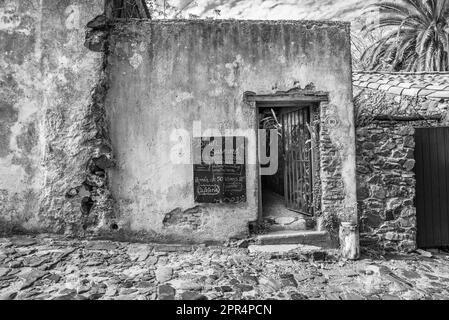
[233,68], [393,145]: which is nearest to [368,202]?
[393,145]

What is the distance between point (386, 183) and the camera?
16.9 ft

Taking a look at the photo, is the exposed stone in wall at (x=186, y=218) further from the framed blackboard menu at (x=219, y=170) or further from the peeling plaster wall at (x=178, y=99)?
the framed blackboard menu at (x=219, y=170)

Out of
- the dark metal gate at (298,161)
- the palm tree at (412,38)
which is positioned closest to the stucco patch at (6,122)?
the dark metal gate at (298,161)

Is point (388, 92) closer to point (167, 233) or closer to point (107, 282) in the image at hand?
point (167, 233)

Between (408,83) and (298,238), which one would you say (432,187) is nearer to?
(298,238)

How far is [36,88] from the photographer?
4797mm

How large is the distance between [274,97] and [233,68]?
773 millimetres

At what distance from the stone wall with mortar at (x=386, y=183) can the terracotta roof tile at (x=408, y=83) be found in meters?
3.28

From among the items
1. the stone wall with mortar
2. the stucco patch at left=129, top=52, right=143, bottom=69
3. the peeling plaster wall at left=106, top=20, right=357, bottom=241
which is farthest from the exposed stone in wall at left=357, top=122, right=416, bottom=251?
the stucco patch at left=129, top=52, right=143, bottom=69

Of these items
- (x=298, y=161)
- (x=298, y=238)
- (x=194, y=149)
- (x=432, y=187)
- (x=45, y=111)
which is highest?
(x=45, y=111)

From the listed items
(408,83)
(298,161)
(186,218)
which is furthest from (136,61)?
(408,83)

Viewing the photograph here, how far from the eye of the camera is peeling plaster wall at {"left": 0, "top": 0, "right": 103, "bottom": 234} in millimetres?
4762

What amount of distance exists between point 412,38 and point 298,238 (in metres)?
10.9

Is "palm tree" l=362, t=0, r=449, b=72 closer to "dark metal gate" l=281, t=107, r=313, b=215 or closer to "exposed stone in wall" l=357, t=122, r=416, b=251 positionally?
"exposed stone in wall" l=357, t=122, r=416, b=251
